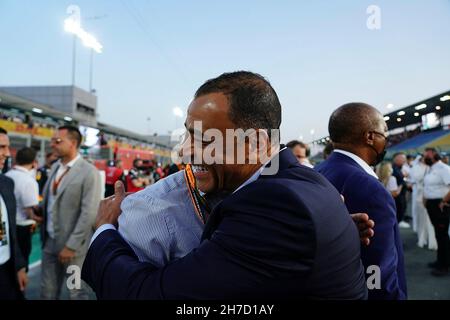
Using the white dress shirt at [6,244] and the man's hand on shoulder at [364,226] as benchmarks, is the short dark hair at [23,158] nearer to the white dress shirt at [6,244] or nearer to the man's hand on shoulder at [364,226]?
the white dress shirt at [6,244]

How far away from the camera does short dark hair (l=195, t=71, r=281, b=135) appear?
1020mm

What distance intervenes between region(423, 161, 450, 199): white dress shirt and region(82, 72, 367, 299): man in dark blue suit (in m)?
5.61

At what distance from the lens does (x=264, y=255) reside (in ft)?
2.55

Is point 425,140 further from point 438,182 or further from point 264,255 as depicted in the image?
point 264,255

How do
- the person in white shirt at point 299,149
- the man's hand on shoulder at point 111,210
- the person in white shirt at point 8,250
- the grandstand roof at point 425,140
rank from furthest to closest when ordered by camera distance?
the grandstand roof at point 425,140 → the person in white shirt at point 299,149 → the person in white shirt at point 8,250 → the man's hand on shoulder at point 111,210

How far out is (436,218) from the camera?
5664 millimetres

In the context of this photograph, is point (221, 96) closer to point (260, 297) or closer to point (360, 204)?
point (260, 297)

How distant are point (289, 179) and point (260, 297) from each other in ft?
0.98

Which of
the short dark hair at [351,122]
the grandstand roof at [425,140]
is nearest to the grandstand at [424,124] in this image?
the grandstand roof at [425,140]

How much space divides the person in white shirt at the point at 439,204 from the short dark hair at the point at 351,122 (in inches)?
169

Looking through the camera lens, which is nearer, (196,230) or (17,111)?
(196,230)

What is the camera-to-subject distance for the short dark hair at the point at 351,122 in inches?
76.4
